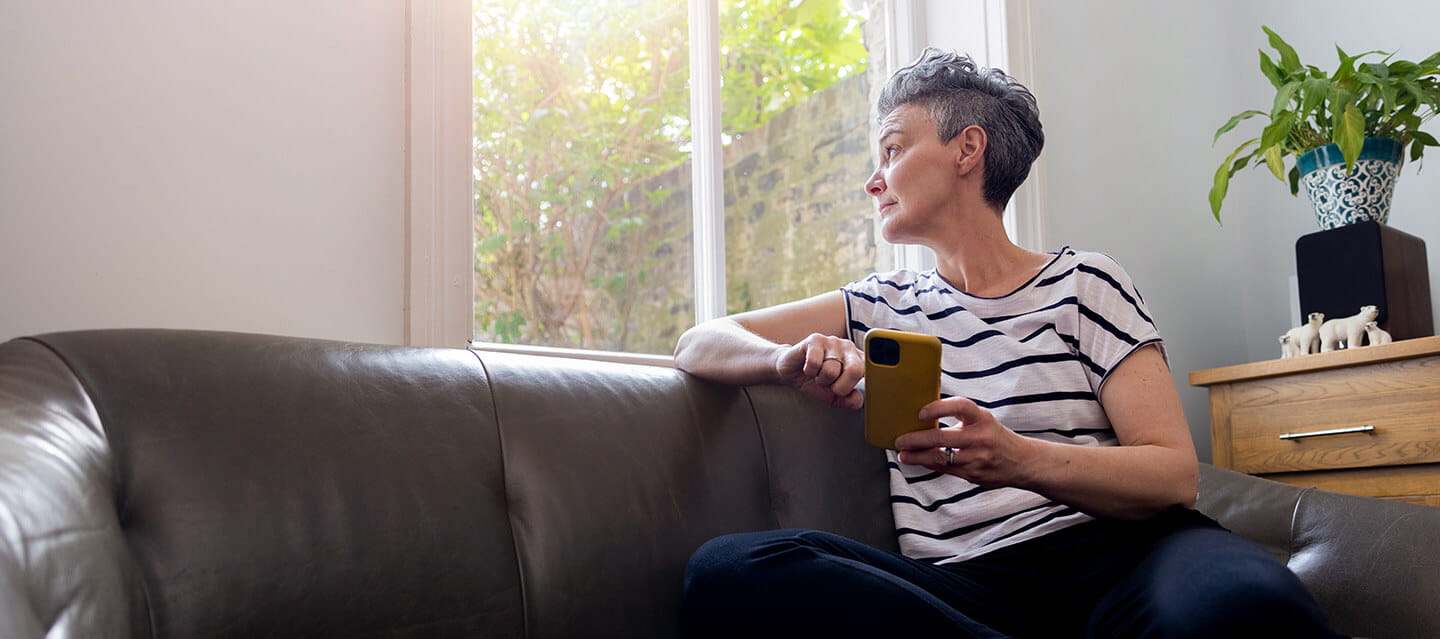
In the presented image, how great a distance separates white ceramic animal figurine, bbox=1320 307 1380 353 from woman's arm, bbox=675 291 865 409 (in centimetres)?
115

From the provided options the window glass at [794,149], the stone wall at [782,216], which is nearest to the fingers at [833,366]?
the stone wall at [782,216]

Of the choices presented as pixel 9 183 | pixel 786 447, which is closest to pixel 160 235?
pixel 9 183

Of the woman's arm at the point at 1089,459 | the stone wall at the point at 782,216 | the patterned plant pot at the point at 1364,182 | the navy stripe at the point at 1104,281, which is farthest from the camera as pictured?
the patterned plant pot at the point at 1364,182

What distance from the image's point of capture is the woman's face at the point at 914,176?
164 cm

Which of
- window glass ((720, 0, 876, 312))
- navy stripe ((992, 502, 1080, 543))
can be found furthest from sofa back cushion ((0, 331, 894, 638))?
window glass ((720, 0, 876, 312))

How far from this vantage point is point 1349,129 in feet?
6.90

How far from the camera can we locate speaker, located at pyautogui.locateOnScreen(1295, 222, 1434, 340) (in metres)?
2.13

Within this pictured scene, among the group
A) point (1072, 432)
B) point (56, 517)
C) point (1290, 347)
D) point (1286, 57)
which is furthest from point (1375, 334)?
point (56, 517)

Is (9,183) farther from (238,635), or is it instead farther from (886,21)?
(886,21)

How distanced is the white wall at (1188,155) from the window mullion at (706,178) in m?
0.78

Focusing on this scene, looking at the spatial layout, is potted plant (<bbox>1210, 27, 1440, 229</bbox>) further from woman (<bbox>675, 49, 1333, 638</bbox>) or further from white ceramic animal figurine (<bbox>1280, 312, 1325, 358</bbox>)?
woman (<bbox>675, 49, 1333, 638</bbox>)

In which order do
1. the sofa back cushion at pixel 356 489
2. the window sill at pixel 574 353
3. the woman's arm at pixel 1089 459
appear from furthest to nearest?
the window sill at pixel 574 353 < the woman's arm at pixel 1089 459 < the sofa back cushion at pixel 356 489

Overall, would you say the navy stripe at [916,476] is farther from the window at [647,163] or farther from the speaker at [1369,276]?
the speaker at [1369,276]

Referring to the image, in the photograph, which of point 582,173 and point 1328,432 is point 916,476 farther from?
point 1328,432
